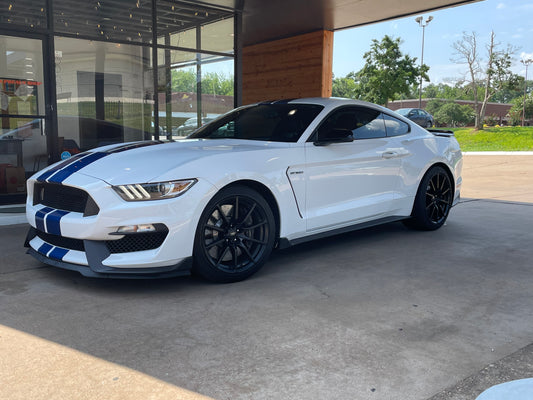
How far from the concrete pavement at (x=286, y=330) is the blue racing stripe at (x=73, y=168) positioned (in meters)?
0.82

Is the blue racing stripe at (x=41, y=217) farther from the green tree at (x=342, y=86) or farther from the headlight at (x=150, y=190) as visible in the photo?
the green tree at (x=342, y=86)

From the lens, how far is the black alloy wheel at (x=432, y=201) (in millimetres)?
5770

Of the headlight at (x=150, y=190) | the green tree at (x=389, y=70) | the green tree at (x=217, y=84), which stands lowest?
the headlight at (x=150, y=190)

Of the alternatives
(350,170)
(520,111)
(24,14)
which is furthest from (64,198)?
(520,111)

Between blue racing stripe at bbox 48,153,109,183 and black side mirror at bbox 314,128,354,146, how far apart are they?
1.88m

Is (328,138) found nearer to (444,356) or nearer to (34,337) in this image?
(444,356)

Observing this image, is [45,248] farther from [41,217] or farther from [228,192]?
[228,192]

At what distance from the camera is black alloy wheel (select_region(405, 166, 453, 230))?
18.9ft

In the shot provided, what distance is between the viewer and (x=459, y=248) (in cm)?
524

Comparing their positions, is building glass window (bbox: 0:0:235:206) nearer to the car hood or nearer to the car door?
the car hood

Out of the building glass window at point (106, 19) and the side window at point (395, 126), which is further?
the building glass window at point (106, 19)

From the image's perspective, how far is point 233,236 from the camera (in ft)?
13.0

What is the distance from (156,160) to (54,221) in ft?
2.87

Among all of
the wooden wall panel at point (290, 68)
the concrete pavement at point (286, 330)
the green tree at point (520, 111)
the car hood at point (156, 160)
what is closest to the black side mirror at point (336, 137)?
the car hood at point (156, 160)
